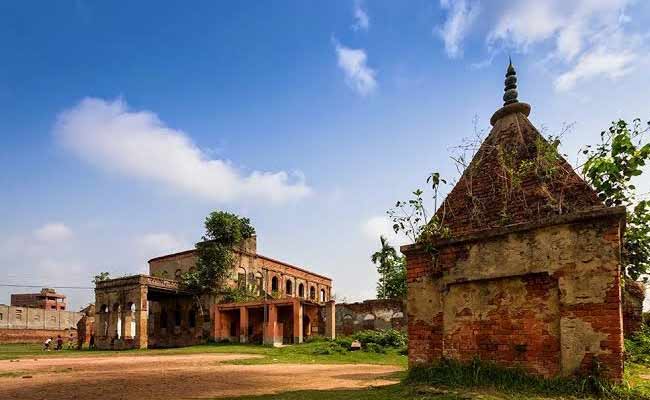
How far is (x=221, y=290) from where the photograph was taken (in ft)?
100

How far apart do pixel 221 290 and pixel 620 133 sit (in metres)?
27.5

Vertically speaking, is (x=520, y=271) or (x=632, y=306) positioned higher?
(x=520, y=271)

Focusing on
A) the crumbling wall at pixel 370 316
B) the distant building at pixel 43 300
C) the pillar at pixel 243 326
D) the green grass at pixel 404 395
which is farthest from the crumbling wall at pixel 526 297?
the distant building at pixel 43 300

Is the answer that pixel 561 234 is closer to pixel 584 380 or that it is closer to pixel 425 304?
pixel 584 380

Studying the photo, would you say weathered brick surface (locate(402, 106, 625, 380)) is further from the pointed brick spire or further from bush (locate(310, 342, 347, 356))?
bush (locate(310, 342, 347, 356))

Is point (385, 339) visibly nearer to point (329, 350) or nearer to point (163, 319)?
point (329, 350)

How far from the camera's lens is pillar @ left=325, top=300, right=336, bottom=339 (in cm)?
2658

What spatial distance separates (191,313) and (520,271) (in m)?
29.0

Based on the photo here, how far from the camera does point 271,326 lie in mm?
24906

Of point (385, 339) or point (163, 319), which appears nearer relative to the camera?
point (385, 339)

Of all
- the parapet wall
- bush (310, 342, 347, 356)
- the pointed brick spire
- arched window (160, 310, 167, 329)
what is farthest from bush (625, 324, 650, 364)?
the parapet wall

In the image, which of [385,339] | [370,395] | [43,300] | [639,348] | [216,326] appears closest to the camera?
[370,395]

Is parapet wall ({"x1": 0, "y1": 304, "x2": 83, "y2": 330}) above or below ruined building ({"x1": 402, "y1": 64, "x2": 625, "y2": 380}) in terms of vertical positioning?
below

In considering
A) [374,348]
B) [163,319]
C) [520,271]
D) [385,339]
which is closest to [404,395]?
[520,271]
